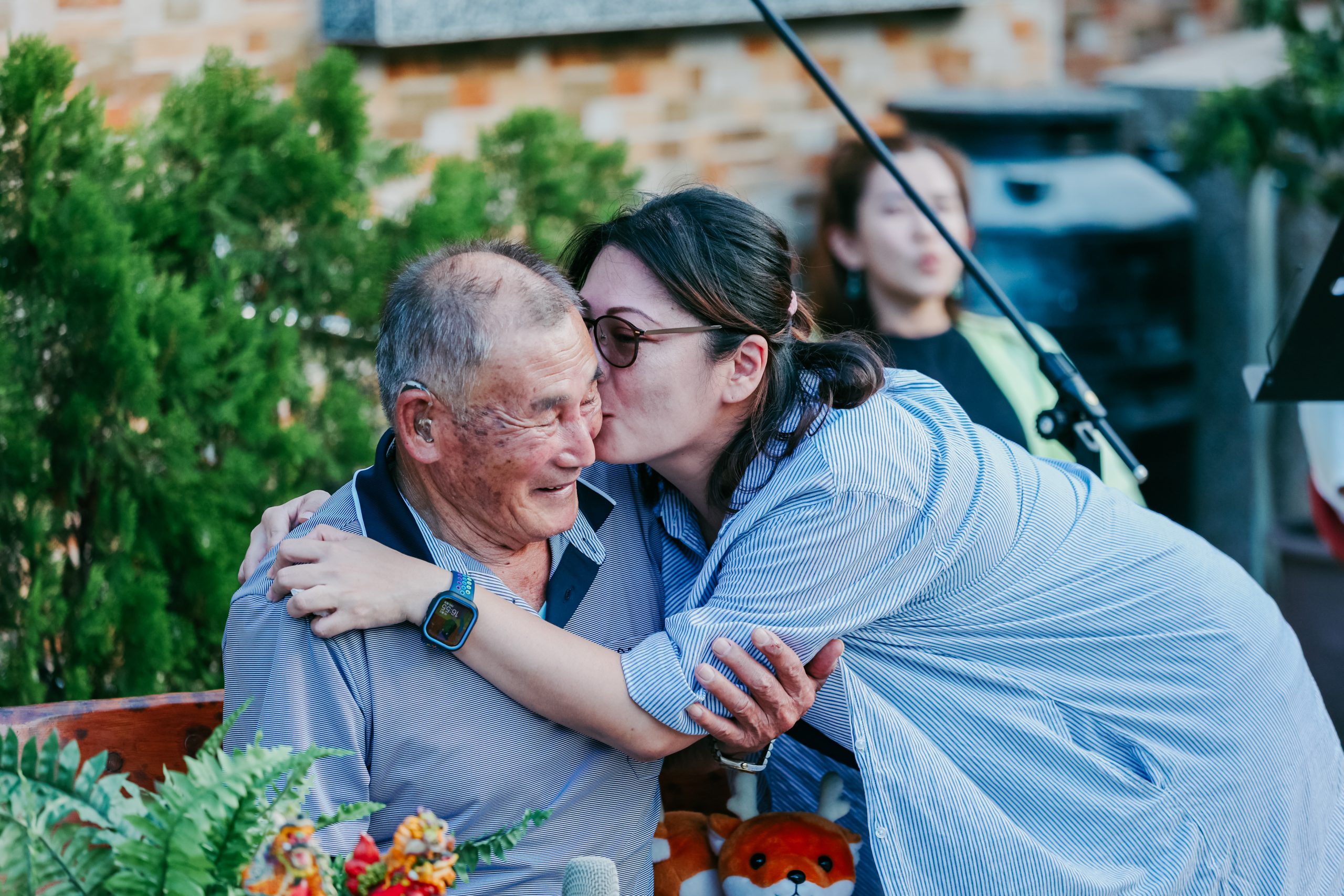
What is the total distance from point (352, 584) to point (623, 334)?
529 mm

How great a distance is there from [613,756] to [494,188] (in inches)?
75.0

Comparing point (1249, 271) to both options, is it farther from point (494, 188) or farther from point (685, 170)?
point (494, 188)

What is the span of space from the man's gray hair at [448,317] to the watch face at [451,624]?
0.83 feet

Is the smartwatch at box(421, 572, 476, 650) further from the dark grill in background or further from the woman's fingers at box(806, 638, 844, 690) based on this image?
the dark grill in background

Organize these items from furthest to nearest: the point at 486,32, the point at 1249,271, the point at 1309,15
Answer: the point at 1309,15 → the point at 1249,271 → the point at 486,32

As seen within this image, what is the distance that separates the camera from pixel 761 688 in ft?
6.10

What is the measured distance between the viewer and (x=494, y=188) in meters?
3.51

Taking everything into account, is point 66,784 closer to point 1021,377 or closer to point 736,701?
point 736,701

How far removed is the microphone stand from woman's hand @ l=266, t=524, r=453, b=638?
113 centimetres

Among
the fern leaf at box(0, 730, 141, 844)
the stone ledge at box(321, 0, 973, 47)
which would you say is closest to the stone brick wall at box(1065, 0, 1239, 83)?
the stone ledge at box(321, 0, 973, 47)

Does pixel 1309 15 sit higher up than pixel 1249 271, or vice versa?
pixel 1309 15

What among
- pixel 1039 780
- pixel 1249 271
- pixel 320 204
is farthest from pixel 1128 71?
pixel 1039 780

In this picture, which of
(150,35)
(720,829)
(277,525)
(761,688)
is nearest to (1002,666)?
(761,688)

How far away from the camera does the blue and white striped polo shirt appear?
1.77 metres
